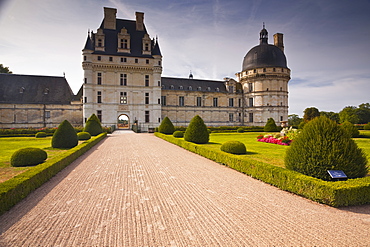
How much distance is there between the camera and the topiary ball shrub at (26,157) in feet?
28.5

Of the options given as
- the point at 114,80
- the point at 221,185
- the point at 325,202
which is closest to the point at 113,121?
the point at 114,80

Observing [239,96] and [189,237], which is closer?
[189,237]

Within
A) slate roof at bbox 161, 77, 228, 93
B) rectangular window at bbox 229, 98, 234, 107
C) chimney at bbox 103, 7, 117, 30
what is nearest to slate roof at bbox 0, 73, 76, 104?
chimney at bbox 103, 7, 117, 30

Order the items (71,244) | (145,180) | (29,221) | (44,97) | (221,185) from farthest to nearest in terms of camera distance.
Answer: (44,97)
(145,180)
(221,185)
(29,221)
(71,244)

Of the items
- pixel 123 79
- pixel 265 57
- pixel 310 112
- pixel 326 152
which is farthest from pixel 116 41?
pixel 310 112

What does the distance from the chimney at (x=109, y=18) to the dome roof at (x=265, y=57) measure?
95.9 feet

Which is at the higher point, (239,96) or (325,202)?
(239,96)

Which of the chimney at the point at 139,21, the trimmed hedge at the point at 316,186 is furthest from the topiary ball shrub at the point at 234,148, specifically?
the chimney at the point at 139,21

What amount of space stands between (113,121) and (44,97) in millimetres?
12715

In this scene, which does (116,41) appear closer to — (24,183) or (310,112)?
(24,183)

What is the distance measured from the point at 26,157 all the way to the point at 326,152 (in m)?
10.8

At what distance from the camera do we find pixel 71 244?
349cm

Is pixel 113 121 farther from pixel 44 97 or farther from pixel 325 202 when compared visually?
pixel 325 202

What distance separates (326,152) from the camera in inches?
239
